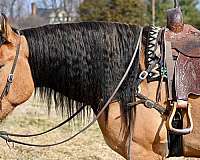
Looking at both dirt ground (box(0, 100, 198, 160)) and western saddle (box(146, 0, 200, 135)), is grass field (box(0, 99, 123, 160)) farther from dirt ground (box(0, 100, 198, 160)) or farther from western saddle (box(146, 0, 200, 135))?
western saddle (box(146, 0, 200, 135))

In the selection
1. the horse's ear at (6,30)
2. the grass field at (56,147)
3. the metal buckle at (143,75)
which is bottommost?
the grass field at (56,147)

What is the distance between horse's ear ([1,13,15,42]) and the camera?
9.28 feet

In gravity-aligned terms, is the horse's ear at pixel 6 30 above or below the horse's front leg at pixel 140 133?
above

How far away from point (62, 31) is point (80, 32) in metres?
0.12

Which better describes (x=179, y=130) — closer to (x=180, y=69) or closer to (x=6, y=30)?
(x=180, y=69)

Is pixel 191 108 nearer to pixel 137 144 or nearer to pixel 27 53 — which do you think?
pixel 137 144

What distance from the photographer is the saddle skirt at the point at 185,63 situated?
9.40 feet

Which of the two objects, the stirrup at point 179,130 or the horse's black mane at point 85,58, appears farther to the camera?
the horse's black mane at point 85,58

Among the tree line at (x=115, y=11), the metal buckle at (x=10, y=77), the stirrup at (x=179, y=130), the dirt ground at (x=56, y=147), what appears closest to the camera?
the stirrup at (x=179, y=130)

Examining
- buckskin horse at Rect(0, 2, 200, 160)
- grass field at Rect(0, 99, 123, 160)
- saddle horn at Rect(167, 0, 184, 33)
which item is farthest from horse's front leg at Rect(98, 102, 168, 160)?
grass field at Rect(0, 99, 123, 160)

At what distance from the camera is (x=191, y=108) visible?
2.90 meters

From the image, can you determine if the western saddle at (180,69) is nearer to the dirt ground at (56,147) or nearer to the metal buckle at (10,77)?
the metal buckle at (10,77)

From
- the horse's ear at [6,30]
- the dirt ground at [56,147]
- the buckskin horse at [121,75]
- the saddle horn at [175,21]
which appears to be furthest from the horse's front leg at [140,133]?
the dirt ground at [56,147]

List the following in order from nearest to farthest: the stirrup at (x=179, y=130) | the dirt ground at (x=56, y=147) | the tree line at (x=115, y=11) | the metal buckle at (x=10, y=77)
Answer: the stirrup at (x=179, y=130)
the metal buckle at (x=10, y=77)
the dirt ground at (x=56, y=147)
the tree line at (x=115, y=11)
